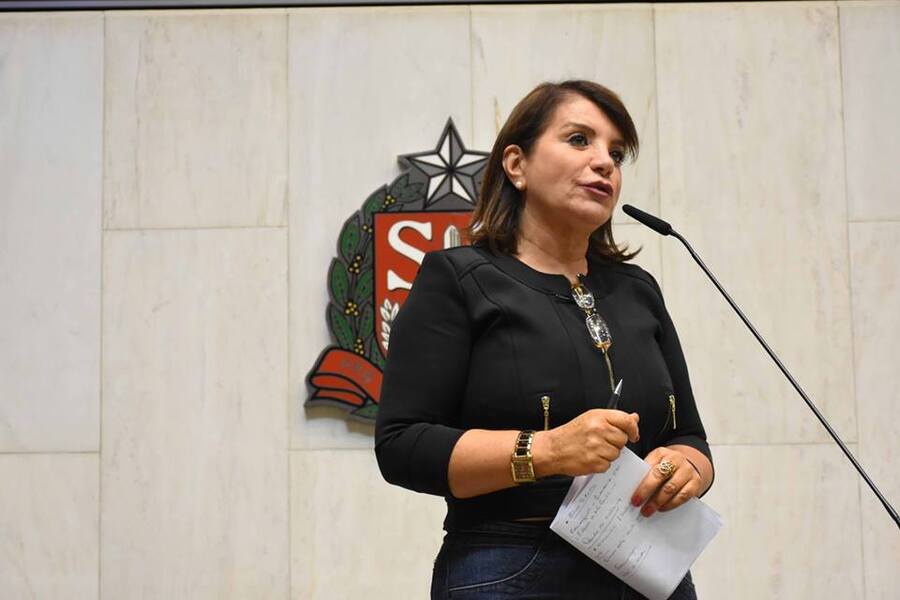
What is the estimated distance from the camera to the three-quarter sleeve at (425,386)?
1312 mm

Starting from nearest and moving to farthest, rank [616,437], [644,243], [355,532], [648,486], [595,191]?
1. [616,437]
2. [648,486]
3. [595,191]
4. [355,532]
5. [644,243]

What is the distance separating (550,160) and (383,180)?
6.09 ft

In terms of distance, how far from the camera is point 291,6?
132 inches

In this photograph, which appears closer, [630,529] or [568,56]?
[630,529]

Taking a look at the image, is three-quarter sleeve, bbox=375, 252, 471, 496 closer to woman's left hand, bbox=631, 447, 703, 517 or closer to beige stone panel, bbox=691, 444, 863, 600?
woman's left hand, bbox=631, 447, 703, 517

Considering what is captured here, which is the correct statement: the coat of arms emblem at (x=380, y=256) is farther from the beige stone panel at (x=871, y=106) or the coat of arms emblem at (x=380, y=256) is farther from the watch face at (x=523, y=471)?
the watch face at (x=523, y=471)

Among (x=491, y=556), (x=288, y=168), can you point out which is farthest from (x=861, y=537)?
(x=491, y=556)

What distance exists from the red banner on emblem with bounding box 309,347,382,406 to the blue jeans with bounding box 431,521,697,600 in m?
1.88

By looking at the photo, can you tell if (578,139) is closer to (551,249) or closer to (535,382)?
(551,249)

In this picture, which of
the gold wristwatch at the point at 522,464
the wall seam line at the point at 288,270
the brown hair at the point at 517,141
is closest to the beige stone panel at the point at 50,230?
the wall seam line at the point at 288,270

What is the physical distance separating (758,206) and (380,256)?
119 centimetres

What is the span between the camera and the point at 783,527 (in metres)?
3.24

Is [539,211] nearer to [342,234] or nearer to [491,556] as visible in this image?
[491,556]

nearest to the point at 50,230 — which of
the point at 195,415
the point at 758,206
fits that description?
the point at 195,415
